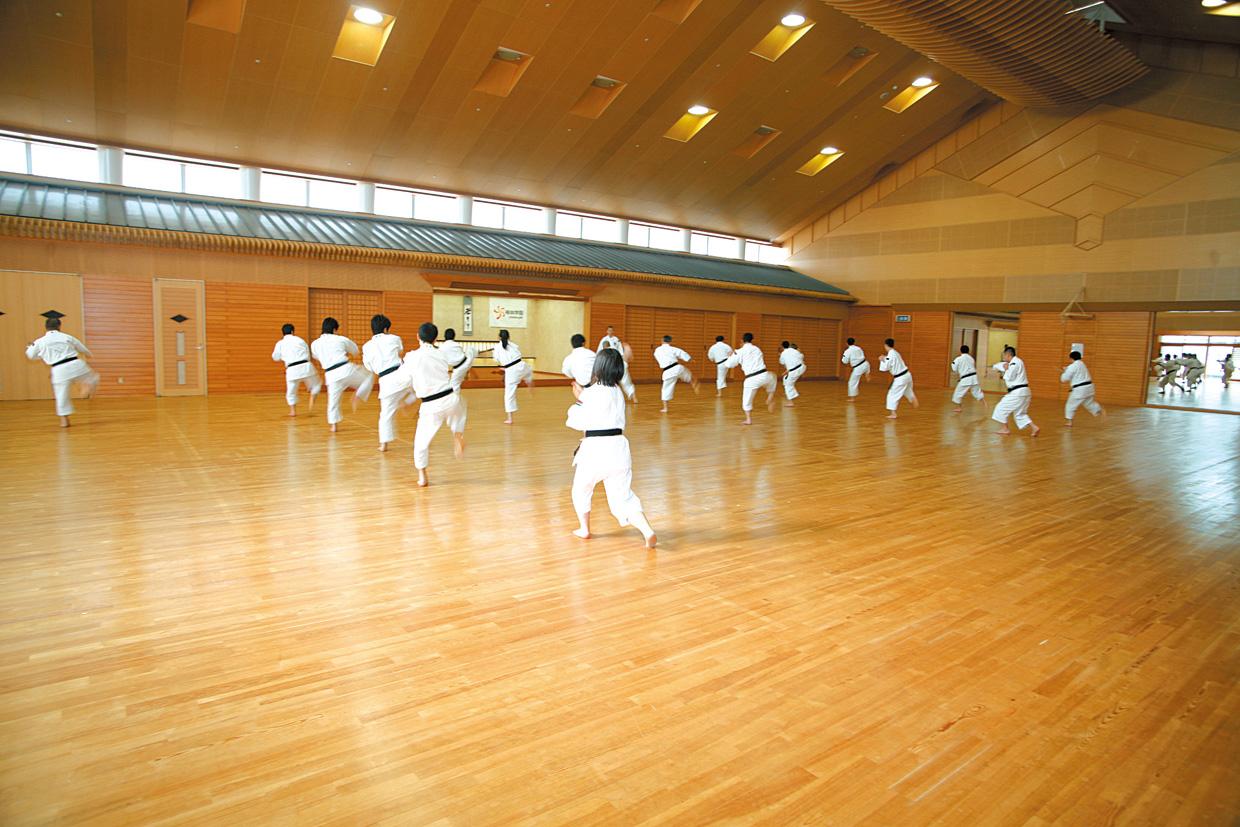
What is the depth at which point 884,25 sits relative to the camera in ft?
34.9

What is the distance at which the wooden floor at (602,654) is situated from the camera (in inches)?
74.9

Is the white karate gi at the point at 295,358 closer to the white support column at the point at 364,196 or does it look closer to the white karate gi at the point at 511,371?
the white karate gi at the point at 511,371

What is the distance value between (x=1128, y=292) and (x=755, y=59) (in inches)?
429

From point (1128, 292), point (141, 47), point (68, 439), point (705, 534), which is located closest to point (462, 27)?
point (141, 47)

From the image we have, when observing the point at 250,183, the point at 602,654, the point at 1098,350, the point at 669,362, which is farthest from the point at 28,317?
the point at 1098,350

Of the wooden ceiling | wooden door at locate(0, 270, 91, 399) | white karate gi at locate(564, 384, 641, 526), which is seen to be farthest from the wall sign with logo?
white karate gi at locate(564, 384, 641, 526)

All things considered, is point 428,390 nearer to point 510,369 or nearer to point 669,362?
point 510,369

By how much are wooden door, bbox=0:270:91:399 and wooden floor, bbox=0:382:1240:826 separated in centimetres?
642

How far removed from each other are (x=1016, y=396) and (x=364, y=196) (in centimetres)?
1354

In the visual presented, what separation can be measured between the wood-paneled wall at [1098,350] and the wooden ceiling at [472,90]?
6627 millimetres

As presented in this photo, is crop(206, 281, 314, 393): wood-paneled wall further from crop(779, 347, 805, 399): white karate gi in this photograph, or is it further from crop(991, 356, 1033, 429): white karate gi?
crop(991, 356, 1033, 429): white karate gi

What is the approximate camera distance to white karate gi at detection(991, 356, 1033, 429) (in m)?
9.90

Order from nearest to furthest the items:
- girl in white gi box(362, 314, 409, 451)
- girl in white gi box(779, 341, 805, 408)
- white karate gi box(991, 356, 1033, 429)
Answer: girl in white gi box(362, 314, 409, 451) < white karate gi box(991, 356, 1033, 429) < girl in white gi box(779, 341, 805, 408)

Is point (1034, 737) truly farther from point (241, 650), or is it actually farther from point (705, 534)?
point (241, 650)
